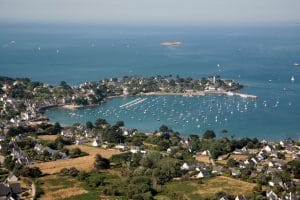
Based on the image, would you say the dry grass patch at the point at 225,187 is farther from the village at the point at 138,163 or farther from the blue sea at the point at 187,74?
the blue sea at the point at 187,74

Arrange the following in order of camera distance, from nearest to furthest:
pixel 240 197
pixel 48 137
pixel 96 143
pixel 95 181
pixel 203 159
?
pixel 240 197
pixel 95 181
pixel 203 159
pixel 96 143
pixel 48 137

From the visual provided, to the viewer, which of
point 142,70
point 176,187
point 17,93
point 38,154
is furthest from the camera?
point 142,70

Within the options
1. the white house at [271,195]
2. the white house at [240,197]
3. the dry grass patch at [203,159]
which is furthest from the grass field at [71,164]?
the white house at [271,195]

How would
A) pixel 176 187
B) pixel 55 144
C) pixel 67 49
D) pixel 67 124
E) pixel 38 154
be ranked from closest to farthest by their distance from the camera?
pixel 176 187
pixel 38 154
pixel 55 144
pixel 67 124
pixel 67 49

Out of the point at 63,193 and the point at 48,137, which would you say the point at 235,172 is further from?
the point at 48,137

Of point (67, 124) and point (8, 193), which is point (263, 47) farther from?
point (8, 193)

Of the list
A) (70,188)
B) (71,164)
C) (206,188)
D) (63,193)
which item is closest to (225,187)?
(206,188)

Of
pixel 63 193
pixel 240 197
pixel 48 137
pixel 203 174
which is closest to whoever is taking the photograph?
pixel 240 197

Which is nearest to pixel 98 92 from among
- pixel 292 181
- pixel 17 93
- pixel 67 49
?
pixel 17 93
